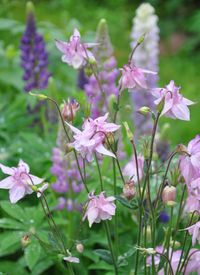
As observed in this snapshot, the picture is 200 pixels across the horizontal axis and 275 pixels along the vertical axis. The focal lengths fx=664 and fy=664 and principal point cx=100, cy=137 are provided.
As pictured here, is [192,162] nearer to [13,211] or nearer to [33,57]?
[13,211]

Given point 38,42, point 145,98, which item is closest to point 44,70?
point 38,42

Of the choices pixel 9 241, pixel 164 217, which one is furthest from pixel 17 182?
pixel 164 217

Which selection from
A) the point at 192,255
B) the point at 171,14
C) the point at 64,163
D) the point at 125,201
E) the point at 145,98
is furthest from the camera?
the point at 171,14

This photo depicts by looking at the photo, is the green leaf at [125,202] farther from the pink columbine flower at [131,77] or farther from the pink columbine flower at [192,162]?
the pink columbine flower at [131,77]

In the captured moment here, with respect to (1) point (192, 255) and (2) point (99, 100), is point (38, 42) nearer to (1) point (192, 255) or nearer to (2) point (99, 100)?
(2) point (99, 100)

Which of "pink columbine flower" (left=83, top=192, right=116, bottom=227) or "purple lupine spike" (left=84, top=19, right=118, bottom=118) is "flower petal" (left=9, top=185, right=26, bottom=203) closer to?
"pink columbine flower" (left=83, top=192, right=116, bottom=227)

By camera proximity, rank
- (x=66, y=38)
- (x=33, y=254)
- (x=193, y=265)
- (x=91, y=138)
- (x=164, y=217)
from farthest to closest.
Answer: (x=66, y=38) < (x=164, y=217) < (x=33, y=254) < (x=193, y=265) < (x=91, y=138)
